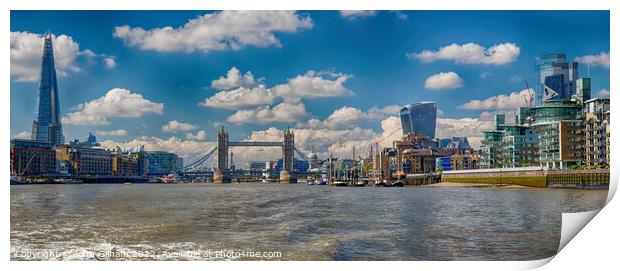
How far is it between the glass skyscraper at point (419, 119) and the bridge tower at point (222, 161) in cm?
2725

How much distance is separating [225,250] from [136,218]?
5342 millimetres

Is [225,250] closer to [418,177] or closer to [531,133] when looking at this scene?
[531,133]

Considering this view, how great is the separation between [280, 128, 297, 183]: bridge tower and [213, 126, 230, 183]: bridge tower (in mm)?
5699

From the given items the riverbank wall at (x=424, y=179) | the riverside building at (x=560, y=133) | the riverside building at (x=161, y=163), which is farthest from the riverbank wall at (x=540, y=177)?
the riverside building at (x=161, y=163)

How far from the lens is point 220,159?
68875 mm

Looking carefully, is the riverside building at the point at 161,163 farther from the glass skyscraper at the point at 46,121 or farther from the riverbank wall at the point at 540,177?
the riverbank wall at the point at 540,177

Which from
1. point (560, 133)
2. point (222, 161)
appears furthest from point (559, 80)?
point (222, 161)

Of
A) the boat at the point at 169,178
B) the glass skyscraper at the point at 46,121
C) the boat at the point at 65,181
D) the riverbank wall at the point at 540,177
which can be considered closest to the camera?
the riverbank wall at the point at 540,177

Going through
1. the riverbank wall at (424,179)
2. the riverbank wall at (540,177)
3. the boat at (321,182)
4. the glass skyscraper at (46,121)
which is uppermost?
the glass skyscraper at (46,121)

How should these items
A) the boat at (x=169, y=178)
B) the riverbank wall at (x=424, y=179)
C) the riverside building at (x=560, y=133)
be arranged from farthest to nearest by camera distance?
the boat at (x=169, y=178) → the riverbank wall at (x=424, y=179) → the riverside building at (x=560, y=133)

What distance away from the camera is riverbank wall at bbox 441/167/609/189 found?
28.0 m

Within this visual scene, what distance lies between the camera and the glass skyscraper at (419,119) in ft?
283
